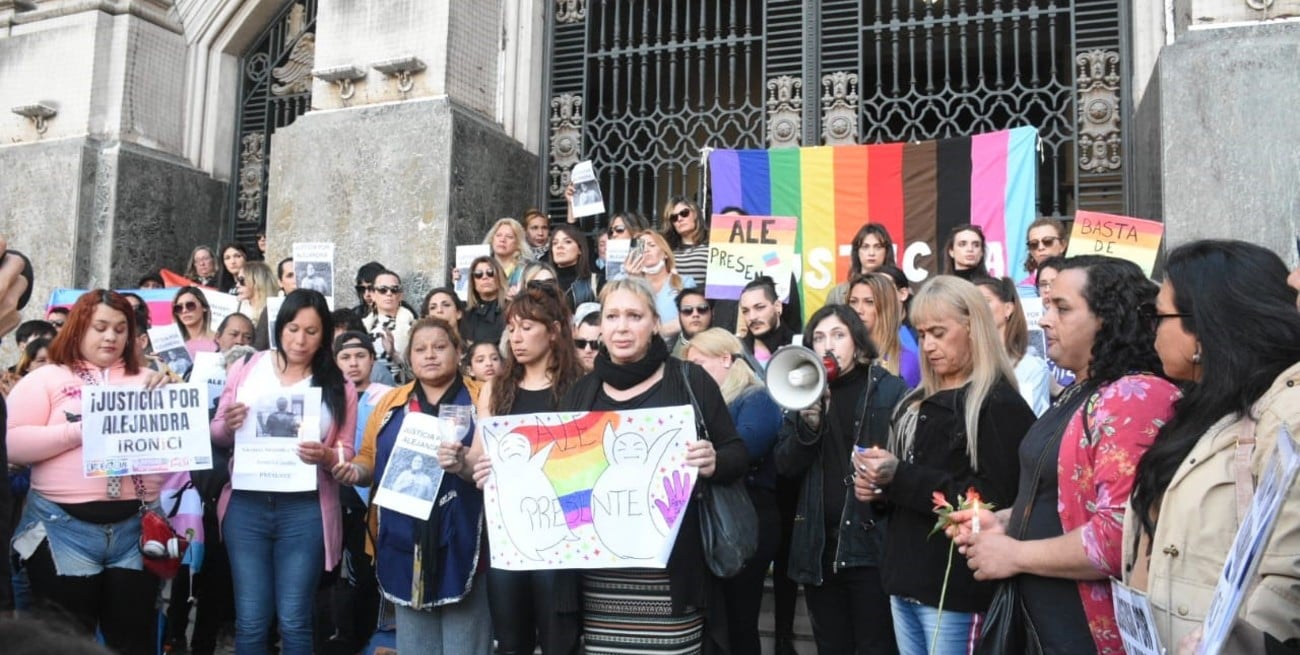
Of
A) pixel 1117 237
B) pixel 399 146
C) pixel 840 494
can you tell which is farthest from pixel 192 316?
pixel 1117 237

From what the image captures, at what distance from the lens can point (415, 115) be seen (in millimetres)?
10016

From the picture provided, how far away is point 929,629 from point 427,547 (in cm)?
222

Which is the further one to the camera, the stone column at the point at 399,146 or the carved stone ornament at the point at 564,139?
the carved stone ornament at the point at 564,139

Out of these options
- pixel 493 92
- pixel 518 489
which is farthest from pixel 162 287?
pixel 518 489

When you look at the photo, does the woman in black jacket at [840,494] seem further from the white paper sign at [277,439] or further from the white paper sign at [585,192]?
the white paper sign at [585,192]

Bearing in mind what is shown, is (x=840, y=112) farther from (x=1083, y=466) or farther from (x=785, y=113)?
(x=1083, y=466)

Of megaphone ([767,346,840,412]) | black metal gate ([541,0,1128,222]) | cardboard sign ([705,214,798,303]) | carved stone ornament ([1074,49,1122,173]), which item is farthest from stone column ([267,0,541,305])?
megaphone ([767,346,840,412])

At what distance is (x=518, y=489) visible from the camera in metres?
4.46

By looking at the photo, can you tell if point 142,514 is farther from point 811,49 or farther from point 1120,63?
point 1120,63

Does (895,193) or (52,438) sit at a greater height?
(895,193)

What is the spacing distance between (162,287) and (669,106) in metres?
5.04

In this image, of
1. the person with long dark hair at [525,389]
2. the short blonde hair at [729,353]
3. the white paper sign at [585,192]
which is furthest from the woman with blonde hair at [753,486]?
the white paper sign at [585,192]

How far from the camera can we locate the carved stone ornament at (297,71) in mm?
12445

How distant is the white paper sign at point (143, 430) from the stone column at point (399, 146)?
444 centimetres
